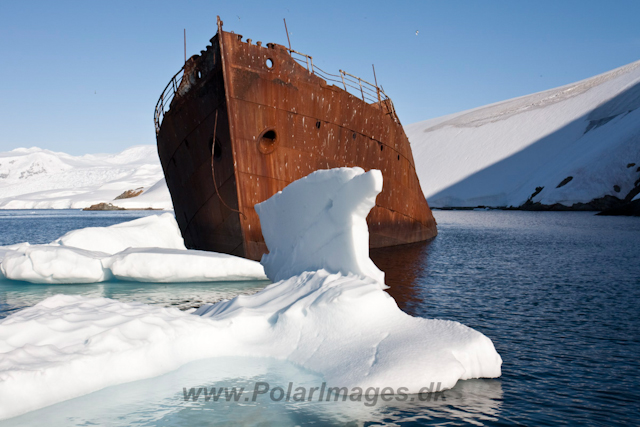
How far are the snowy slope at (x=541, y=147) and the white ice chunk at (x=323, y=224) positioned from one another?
167 ft

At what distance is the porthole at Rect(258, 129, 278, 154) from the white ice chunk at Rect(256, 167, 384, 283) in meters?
3.46

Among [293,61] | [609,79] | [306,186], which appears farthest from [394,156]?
[609,79]

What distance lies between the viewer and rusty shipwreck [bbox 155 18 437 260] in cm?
1393

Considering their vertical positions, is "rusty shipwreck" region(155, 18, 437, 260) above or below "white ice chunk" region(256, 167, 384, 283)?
above

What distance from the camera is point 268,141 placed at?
1459 centimetres

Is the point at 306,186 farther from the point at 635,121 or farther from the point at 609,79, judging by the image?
the point at 609,79

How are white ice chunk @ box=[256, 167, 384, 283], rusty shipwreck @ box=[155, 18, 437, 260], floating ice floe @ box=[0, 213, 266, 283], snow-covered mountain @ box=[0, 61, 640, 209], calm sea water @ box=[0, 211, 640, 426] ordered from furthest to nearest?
snow-covered mountain @ box=[0, 61, 640, 209] < rusty shipwreck @ box=[155, 18, 437, 260] < floating ice floe @ box=[0, 213, 266, 283] < white ice chunk @ box=[256, 167, 384, 283] < calm sea water @ box=[0, 211, 640, 426]

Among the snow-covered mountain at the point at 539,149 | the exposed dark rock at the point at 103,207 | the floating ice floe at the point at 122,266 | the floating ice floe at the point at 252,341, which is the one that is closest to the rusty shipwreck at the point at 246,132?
the floating ice floe at the point at 122,266

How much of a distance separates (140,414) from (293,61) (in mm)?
11853

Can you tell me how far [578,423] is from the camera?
4.63m

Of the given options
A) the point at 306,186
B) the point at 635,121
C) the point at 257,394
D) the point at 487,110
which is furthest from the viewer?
the point at 487,110

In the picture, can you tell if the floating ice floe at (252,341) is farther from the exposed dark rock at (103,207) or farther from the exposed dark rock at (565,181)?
the exposed dark rock at (103,207)

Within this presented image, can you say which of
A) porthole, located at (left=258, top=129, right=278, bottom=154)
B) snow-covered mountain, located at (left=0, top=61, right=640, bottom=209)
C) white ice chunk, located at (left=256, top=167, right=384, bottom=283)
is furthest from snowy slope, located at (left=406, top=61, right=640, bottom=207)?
white ice chunk, located at (left=256, top=167, right=384, bottom=283)

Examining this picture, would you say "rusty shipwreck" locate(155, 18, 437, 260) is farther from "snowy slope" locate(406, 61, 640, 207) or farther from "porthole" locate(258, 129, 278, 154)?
"snowy slope" locate(406, 61, 640, 207)
